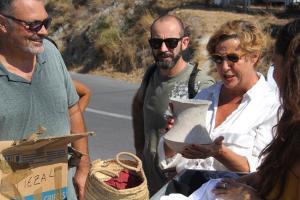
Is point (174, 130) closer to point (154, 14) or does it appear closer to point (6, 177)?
point (6, 177)

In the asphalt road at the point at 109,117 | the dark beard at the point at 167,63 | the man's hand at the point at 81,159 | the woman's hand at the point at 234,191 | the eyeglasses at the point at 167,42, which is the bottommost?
the asphalt road at the point at 109,117

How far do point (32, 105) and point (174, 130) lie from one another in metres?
0.77

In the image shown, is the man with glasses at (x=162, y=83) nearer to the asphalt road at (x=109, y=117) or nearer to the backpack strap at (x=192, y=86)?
the backpack strap at (x=192, y=86)

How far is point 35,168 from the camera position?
287cm

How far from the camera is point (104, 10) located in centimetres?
2248

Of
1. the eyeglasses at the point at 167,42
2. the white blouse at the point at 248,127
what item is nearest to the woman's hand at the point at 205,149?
the white blouse at the point at 248,127

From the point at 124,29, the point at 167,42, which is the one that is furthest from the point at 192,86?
the point at 124,29

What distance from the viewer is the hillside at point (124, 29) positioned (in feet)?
58.5

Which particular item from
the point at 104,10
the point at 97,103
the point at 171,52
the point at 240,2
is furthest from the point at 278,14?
the point at 171,52

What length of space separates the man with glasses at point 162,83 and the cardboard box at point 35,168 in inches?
32.4

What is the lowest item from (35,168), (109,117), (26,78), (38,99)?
(109,117)

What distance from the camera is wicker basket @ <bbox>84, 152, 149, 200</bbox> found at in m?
2.61

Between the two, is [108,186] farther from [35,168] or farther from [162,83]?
[162,83]

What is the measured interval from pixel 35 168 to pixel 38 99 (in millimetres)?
483
